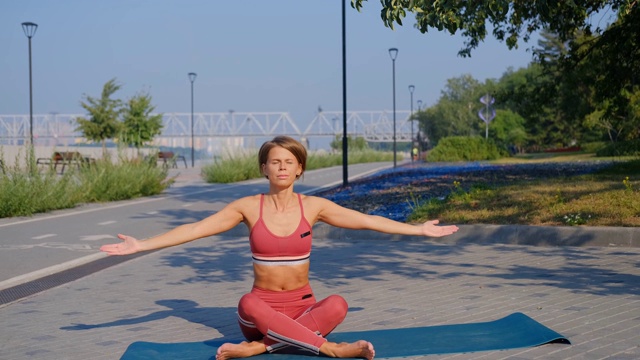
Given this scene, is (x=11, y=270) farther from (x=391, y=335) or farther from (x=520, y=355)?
(x=520, y=355)

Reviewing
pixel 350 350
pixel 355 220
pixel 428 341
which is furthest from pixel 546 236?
pixel 350 350

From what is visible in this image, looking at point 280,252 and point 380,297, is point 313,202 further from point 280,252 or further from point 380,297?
point 380,297

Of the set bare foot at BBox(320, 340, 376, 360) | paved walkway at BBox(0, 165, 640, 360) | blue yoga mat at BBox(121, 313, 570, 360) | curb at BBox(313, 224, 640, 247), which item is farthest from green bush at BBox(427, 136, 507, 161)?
bare foot at BBox(320, 340, 376, 360)

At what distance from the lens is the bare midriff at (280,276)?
5.58 m

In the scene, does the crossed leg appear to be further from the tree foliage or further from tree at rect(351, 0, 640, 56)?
the tree foliage

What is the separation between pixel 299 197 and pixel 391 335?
121 centimetres

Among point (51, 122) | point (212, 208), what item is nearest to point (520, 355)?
point (212, 208)

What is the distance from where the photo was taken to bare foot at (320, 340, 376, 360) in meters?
5.21

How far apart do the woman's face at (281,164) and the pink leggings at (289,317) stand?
71 cm

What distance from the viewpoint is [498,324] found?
6.45 m

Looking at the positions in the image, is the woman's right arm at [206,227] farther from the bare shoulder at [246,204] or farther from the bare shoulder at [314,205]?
the bare shoulder at [314,205]

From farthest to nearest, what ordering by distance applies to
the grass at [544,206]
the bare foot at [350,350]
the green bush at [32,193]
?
the green bush at [32,193] < the grass at [544,206] < the bare foot at [350,350]

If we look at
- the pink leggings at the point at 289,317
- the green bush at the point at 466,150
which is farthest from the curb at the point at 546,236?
the green bush at the point at 466,150

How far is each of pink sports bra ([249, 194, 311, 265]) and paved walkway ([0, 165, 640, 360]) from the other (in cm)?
106
